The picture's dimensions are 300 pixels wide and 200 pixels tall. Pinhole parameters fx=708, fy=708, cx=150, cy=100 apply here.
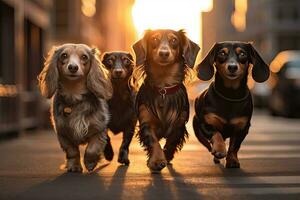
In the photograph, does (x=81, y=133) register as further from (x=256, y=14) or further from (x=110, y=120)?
(x=256, y=14)

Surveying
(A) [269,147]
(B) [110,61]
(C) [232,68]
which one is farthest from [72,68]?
(A) [269,147]

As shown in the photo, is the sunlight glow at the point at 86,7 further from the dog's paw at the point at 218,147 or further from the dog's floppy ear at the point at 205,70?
the dog's paw at the point at 218,147

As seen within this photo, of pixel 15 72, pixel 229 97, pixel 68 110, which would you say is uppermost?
pixel 15 72

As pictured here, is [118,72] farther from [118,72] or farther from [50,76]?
[50,76]

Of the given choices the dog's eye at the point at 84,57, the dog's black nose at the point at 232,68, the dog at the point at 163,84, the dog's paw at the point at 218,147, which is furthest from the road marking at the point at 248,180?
the dog's eye at the point at 84,57

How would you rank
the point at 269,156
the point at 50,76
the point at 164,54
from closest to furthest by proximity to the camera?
the point at 164,54, the point at 50,76, the point at 269,156

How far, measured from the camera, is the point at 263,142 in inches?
469

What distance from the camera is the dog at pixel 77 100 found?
6996 mm

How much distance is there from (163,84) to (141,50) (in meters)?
0.43

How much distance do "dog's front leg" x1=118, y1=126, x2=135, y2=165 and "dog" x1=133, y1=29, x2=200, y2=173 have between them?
0.71 meters

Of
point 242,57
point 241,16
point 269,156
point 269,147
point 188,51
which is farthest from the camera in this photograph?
point 241,16

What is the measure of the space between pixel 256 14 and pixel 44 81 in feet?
321

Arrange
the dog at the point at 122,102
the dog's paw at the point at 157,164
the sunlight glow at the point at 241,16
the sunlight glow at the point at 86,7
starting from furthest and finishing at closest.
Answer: the sunlight glow at the point at 241,16, the sunlight glow at the point at 86,7, the dog at the point at 122,102, the dog's paw at the point at 157,164

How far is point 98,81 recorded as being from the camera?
709 centimetres
